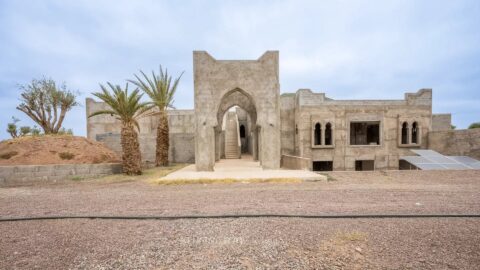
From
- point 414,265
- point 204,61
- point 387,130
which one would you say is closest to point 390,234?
point 414,265

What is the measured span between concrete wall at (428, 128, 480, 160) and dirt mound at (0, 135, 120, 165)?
2530cm

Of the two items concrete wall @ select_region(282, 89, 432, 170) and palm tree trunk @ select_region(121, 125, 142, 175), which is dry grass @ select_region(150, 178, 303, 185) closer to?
palm tree trunk @ select_region(121, 125, 142, 175)

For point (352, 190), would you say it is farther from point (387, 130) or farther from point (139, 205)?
point (387, 130)

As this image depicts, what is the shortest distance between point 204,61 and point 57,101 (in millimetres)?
13892

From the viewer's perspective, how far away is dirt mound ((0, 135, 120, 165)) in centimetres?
1067

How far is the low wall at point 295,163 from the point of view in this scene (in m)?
11.6

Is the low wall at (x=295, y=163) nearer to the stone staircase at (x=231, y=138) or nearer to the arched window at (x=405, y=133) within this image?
the stone staircase at (x=231, y=138)

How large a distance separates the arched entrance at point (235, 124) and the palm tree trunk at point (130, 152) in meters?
5.46

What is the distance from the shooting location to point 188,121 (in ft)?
78.0

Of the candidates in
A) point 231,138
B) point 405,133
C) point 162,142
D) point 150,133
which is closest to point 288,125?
A: point 231,138

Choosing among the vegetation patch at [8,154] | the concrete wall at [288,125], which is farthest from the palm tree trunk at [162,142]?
the concrete wall at [288,125]

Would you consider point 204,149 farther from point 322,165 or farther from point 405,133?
point 405,133

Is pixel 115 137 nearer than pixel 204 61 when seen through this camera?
No

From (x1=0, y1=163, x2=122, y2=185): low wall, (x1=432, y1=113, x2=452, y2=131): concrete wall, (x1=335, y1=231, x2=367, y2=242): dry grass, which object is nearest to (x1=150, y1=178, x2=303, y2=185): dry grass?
(x1=0, y1=163, x2=122, y2=185): low wall
